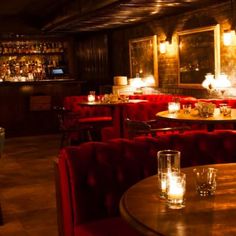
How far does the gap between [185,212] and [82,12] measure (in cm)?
770

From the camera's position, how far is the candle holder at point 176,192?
2090mm

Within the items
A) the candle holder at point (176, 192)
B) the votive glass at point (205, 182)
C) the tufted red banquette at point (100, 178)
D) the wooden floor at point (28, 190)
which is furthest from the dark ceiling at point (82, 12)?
the candle holder at point (176, 192)

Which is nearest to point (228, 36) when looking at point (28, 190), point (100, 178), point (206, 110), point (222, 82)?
point (222, 82)

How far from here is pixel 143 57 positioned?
35.3ft

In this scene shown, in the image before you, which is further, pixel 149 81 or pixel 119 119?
pixel 149 81

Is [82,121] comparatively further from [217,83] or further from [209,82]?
[217,83]

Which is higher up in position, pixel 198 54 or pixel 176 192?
pixel 198 54

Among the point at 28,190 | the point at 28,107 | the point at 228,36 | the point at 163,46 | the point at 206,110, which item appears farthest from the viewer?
the point at 28,107

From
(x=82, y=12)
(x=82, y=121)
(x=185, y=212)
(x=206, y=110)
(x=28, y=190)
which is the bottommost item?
(x=28, y=190)

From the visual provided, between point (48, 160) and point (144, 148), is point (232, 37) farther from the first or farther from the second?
point (144, 148)

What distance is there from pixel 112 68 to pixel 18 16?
118 inches

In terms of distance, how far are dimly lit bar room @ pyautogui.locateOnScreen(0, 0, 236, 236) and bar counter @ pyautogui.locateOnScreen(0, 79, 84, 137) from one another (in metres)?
0.02

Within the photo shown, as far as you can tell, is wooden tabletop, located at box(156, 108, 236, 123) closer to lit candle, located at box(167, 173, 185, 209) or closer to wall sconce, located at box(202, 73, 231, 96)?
wall sconce, located at box(202, 73, 231, 96)

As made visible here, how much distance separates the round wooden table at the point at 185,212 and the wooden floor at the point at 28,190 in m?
2.20
